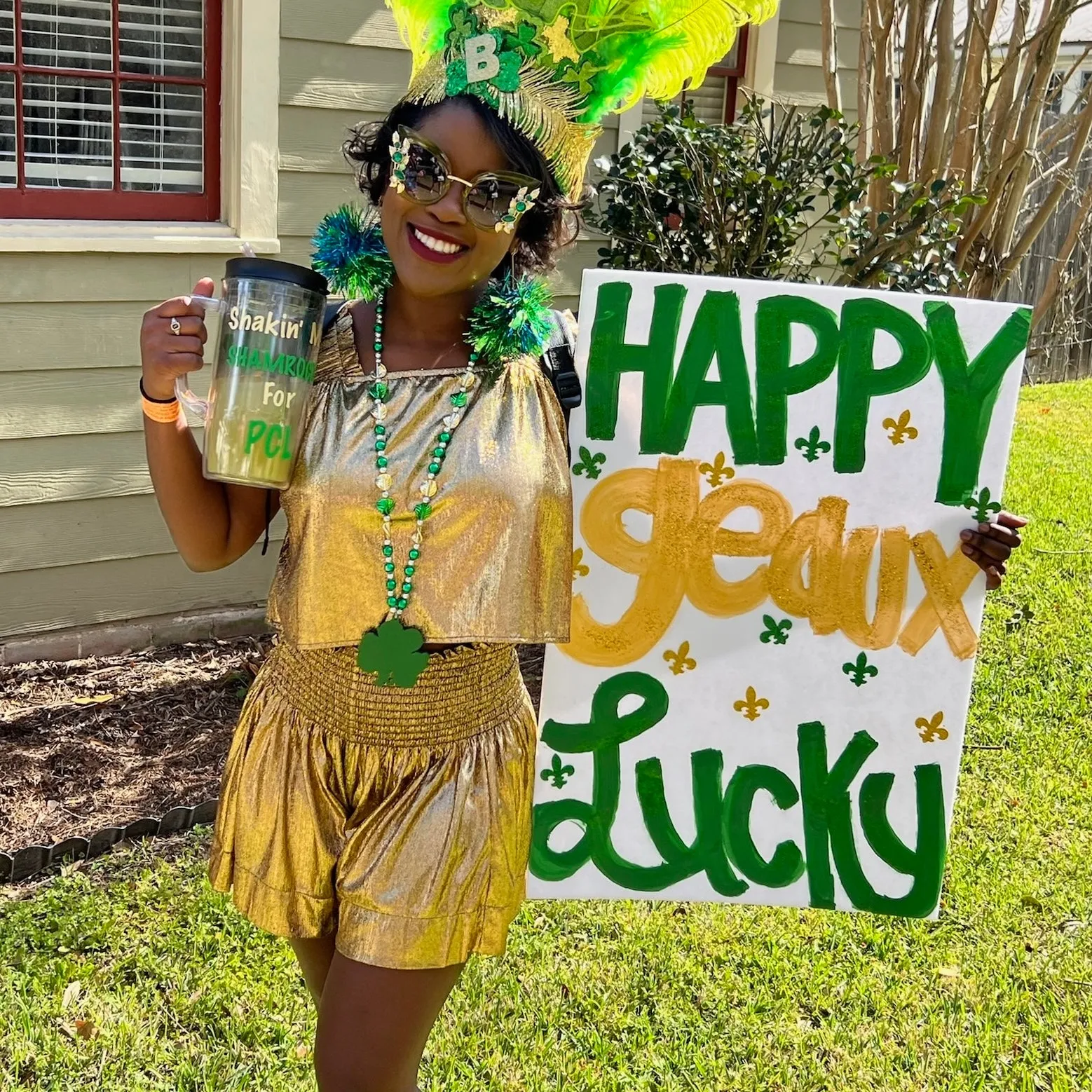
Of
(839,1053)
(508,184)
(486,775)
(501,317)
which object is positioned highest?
(508,184)

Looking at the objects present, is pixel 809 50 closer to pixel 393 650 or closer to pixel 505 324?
pixel 505 324

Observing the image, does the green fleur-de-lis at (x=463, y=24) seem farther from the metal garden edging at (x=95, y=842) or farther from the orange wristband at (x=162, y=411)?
the metal garden edging at (x=95, y=842)

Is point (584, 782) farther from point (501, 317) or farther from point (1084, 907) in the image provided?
point (1084, 907)

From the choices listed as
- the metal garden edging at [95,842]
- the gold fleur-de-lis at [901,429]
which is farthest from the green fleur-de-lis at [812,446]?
the metal garden edging at [95,842]

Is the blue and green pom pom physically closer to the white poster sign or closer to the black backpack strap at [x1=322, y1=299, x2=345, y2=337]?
the black backpack strap at [x1=322, y1=299, x2=345, y2=337]

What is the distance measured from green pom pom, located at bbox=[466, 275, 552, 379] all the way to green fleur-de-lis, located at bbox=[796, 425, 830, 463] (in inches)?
25.5

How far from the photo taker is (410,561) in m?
1.82

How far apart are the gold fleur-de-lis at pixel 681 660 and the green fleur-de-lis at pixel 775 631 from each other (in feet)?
0.46

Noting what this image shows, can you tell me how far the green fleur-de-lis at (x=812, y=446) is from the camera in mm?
2342

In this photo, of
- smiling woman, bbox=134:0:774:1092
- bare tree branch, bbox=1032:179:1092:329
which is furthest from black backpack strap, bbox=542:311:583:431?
bare tree branch, bbox=1032:179:1092:329

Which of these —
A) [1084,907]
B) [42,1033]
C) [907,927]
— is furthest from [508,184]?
[1084,907]

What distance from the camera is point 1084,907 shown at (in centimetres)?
342

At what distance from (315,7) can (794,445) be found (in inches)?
116

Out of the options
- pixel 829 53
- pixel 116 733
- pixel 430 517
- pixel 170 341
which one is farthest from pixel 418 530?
pixel 829 53
